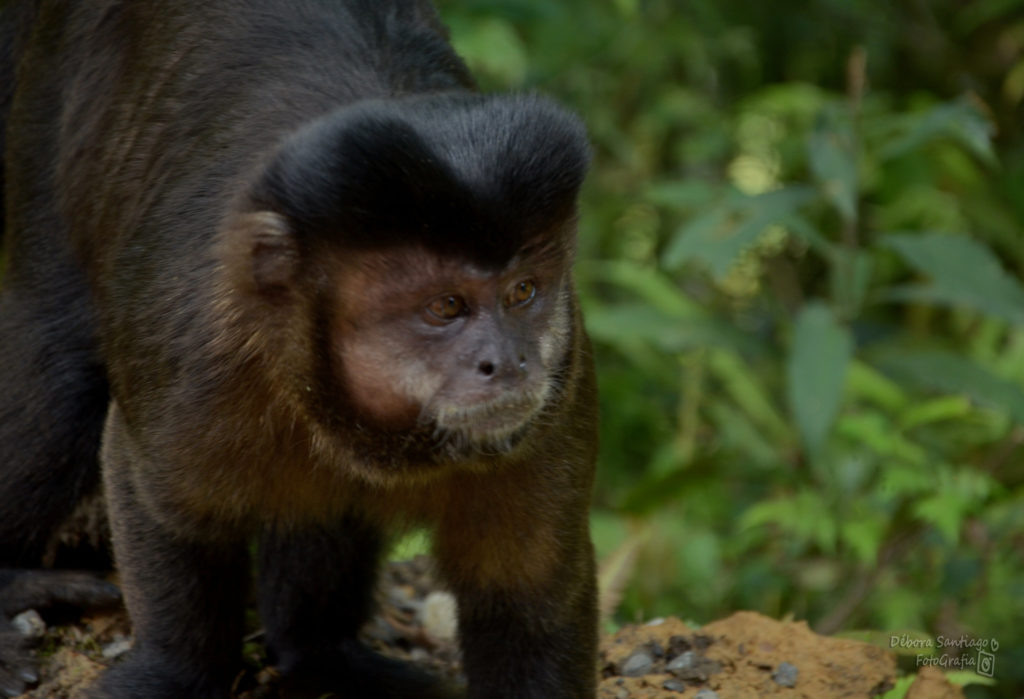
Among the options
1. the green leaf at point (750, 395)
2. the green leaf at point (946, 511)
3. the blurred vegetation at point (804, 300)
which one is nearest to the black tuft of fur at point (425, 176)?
the blurred vegetation at point (804, 300)

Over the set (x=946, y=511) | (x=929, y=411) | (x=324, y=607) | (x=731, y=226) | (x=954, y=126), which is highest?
(x=954, y=126)

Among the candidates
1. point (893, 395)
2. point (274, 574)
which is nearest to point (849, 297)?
point (893, 395)

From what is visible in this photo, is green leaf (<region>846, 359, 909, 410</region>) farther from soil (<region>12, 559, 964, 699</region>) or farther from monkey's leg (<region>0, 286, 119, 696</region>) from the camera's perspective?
monkey's leg (<region>0, 286, 119, 696</region>)

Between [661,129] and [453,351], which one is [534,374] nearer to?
[453,351]

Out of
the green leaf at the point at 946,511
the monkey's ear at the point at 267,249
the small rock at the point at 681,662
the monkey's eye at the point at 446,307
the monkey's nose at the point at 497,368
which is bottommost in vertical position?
the small rock at the point at 681,662

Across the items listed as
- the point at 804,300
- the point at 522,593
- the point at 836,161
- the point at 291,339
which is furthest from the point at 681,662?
the point at 804,300

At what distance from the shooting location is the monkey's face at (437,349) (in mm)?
3158

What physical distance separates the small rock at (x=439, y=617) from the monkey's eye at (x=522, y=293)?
219 centimetres

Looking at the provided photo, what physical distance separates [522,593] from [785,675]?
1131mm

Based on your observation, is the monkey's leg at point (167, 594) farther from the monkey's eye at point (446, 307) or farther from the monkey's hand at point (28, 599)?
the monkey's eye at point (446, 307)

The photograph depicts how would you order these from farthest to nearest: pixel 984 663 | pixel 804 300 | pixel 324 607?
pixel 804 300 → pixel 984 663 → pixel 324 607

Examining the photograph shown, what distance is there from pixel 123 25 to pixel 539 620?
2292 mm

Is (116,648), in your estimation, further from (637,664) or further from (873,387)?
(873,387)

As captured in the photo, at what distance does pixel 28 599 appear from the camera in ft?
14.4
